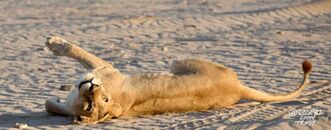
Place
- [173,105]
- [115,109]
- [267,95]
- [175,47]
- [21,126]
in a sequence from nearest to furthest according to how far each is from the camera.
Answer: [21,126], [115,109], [173,105], [267,95], [175,47]

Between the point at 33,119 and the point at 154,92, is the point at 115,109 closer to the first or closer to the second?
the point at 154,92

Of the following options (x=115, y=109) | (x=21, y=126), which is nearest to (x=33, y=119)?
(x=21, y=126)

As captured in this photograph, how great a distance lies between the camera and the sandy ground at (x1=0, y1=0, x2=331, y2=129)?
684 centimetres

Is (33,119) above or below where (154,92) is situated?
below

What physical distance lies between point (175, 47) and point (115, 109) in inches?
213

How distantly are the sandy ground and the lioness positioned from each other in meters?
0.09

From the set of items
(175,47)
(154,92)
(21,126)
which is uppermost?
(175,47)

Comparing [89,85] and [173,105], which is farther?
[173,105]

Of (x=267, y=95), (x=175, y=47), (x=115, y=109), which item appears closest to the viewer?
(x=115, y=109)

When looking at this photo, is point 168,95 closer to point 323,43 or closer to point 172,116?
point 172,116

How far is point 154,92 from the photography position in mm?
6781

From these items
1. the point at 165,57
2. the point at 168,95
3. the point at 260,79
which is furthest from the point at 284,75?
the point at 168,95

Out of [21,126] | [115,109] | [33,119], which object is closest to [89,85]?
[115,109]

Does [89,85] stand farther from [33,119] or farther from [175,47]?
[175,47]
